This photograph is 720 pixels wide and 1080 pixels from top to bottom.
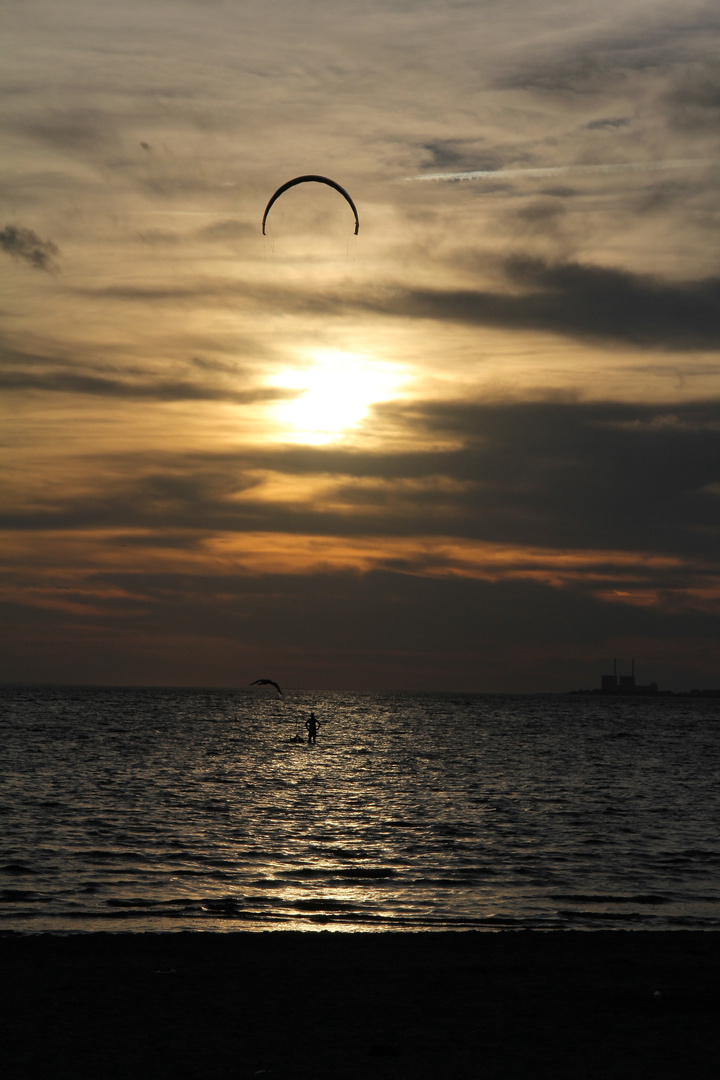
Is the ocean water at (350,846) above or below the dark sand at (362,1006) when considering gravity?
below

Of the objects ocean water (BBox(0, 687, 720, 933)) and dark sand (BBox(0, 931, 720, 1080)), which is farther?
ocean water (BBox(0, 687, 720, 933))

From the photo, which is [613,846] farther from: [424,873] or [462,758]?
[462,758]

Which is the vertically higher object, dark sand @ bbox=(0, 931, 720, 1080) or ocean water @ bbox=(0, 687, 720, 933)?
dark sand @ bbox=(0, 931, 720, 1080)

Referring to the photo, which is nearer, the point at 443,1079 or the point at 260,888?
the point at 443,1079

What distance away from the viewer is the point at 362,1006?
43.7ft

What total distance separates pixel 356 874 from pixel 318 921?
5.18 metres

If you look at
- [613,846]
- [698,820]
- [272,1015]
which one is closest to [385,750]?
[698,820]

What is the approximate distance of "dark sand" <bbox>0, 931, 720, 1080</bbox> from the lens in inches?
436

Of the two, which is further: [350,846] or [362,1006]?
[350,846]

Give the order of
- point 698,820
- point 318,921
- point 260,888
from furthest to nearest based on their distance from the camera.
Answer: point 698,820 < point 260,888 < point 318,921

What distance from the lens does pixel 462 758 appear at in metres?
75.4

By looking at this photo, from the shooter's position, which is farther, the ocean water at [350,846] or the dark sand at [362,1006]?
the ocean water at [350,846]

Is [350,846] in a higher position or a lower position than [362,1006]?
lower

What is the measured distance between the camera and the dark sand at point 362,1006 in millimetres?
11086
